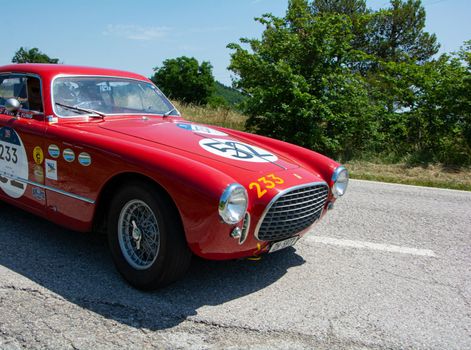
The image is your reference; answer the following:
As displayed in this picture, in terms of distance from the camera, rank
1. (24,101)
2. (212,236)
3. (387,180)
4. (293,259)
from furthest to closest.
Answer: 1. (387,180)
2. (24,101)
3. (293,259)
4. (212,236)

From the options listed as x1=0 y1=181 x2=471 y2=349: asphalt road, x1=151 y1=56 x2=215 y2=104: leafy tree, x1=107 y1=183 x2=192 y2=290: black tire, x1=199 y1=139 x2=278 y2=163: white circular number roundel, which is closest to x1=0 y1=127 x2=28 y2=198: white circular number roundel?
x1=0 y1=181 x2=471 y2=349: asphalt road

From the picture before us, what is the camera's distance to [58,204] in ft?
11.8

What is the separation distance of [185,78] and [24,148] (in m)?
66.9

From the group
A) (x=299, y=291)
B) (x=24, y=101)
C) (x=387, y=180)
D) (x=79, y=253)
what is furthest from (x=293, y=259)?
(x=387, y=180)

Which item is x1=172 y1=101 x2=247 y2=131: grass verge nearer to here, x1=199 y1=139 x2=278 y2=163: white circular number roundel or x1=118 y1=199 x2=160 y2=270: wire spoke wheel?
x1=199 y1=139 x2=278 y2=163: white circular number roundel

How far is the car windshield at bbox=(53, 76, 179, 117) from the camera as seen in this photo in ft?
13.1

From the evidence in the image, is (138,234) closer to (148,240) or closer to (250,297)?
(148,240)

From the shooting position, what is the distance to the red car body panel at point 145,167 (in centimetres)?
284

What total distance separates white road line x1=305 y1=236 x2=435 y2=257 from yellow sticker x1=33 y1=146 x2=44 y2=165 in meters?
2.50

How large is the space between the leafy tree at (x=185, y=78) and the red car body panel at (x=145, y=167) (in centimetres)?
6494

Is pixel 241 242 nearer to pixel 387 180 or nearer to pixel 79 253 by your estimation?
pixel 79 253

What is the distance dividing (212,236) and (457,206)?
4.75m

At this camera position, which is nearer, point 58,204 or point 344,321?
point 344,321

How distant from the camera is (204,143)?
11.9 ft
